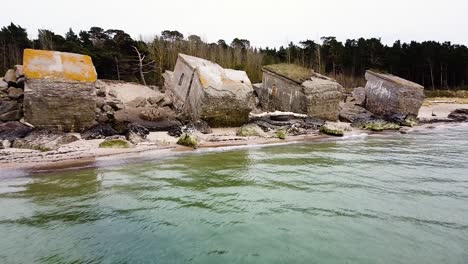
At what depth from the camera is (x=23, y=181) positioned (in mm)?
5758

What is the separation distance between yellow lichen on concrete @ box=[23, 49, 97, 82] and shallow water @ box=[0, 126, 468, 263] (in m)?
3.86

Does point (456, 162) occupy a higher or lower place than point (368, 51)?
lower

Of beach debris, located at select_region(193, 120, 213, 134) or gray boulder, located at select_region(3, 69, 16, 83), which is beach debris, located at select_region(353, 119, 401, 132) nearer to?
beach debris, located at select_region(193, 120, 213, 134)

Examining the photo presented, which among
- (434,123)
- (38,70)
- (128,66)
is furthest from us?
(128,66)

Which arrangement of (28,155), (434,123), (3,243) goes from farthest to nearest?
(434,123) → (28,155) → (3,243)

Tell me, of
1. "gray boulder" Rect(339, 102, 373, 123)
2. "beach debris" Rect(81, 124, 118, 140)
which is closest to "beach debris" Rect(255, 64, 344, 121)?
"gray boulder" Rect(339, 102, 373, 123)

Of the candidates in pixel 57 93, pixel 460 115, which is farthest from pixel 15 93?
pixel 460 115

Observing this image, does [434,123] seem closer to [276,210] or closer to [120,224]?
[276,210]

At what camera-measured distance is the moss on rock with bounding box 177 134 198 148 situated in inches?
355

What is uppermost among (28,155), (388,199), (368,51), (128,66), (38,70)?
(368,51)

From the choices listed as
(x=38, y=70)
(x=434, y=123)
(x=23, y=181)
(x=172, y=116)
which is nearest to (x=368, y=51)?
(x=434, y=123)

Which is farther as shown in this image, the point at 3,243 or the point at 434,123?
the point at 434,123

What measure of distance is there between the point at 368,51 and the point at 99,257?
35277 mm

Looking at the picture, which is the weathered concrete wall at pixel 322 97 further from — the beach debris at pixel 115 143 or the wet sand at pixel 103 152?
the beach debris at pixel 115 143
